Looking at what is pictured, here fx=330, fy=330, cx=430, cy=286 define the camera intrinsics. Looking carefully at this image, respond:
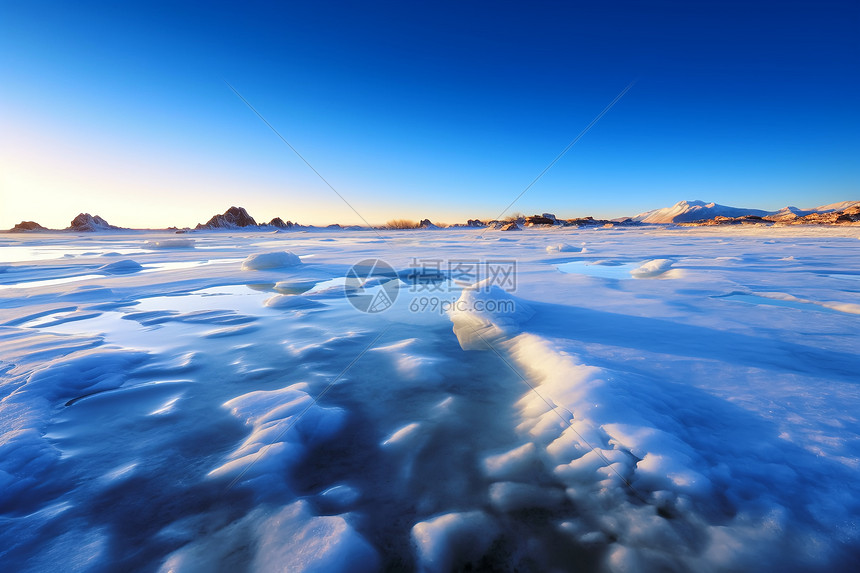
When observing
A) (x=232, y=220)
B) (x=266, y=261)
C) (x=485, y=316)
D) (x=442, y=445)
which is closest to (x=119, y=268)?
(x=266, y=261)

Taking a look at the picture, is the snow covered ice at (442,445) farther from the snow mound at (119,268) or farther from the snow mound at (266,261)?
the snow mound at (119,268)

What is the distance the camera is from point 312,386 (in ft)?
7.69

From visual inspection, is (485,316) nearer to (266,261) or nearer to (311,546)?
(311,546)

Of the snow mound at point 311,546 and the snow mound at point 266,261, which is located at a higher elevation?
the snow mound at point 266,261

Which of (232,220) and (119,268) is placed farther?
(232,220)

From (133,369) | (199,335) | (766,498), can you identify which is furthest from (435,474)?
(199,335)

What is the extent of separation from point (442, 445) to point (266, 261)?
26.1 ft

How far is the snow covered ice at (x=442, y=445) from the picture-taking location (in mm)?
1184

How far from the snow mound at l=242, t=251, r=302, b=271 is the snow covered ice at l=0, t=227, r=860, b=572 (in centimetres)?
475

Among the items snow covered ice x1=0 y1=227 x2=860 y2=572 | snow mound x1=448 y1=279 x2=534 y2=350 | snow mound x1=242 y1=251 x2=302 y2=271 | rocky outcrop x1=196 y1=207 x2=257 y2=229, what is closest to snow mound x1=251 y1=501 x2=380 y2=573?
snow covered ice x1=0 y1=227 x2=860 y2=572

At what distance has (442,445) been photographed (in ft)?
5.68

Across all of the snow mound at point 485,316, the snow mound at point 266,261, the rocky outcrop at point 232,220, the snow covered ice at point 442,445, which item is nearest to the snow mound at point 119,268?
the snow mound at point 266,261

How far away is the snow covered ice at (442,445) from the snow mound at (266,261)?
15.6 feet

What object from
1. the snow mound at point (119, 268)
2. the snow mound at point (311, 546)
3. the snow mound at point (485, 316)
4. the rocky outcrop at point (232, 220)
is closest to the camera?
the snow mound at point (311, 546)
